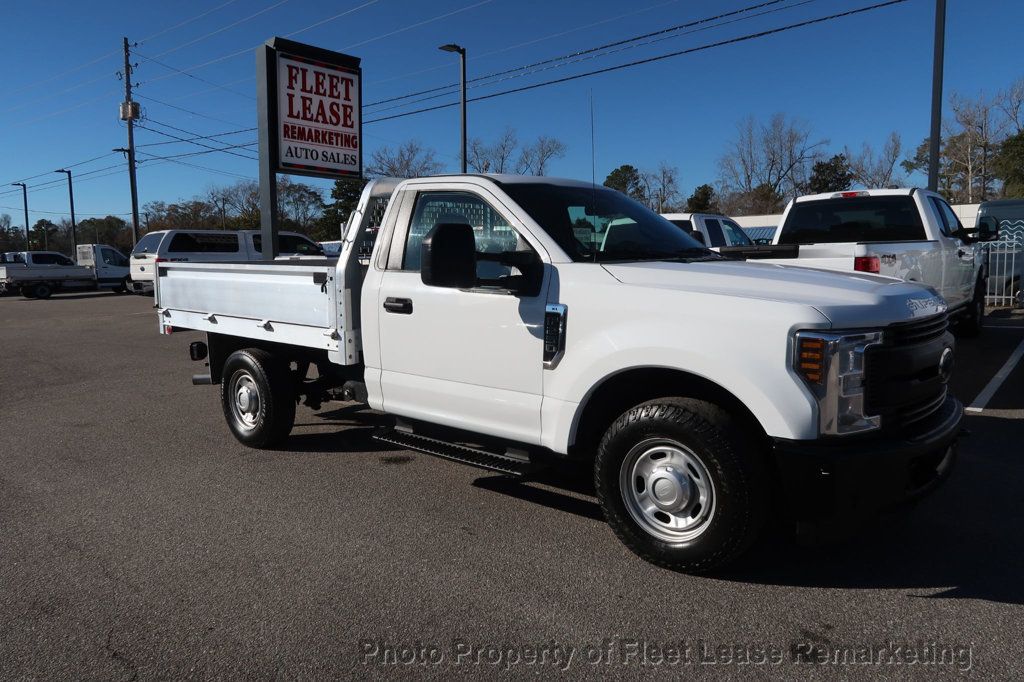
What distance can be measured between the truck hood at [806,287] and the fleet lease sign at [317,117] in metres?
7.26

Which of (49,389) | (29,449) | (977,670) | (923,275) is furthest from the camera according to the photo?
(49,389)

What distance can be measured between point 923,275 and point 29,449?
8571mm

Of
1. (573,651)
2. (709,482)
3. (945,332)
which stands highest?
(945,332)

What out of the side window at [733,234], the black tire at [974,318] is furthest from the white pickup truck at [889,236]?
the side window at [733,234]

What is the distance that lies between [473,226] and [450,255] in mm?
807

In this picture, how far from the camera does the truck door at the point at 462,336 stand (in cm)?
420

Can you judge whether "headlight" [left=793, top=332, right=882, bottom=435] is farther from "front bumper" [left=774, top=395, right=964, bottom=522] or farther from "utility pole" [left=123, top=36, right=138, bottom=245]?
"utility pole" [left=123, top=36, right=138, bottom=245]

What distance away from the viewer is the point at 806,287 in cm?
356

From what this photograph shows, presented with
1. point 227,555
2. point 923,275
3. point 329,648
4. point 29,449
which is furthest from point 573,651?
point 923,275

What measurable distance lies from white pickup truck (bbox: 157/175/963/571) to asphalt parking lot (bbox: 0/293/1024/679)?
1.34 ft

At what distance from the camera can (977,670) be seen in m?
2.89

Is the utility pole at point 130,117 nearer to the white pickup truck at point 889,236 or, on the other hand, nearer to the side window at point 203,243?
the side window at point 203,243

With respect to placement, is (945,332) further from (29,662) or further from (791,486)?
(29,662)

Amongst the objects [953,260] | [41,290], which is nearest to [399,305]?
[953,260]
